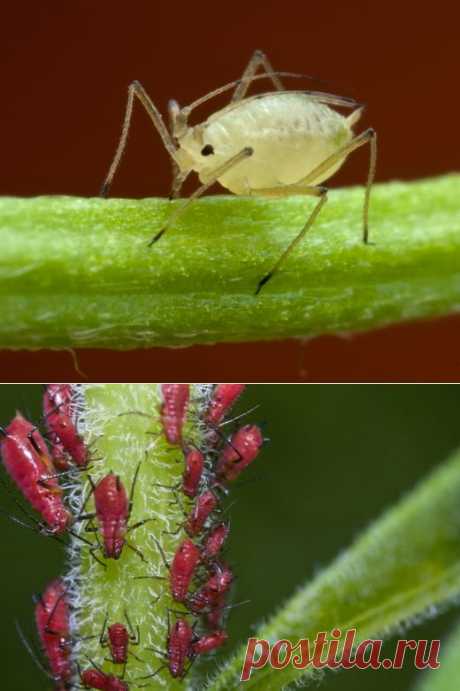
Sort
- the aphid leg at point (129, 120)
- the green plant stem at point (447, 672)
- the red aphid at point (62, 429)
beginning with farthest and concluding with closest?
the aphid leg at point (129, 120) < the red aphid at point (62, 429) < the green plant stem at point (447, 672)

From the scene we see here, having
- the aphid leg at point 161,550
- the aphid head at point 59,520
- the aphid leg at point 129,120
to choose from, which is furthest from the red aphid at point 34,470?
the aphid leg at point 129,120

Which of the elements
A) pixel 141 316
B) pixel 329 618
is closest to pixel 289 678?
pixel 329 618

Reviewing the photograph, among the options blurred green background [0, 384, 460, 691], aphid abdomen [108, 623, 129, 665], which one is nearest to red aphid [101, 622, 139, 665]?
aphid abdomen [108, 623, 129, 665]

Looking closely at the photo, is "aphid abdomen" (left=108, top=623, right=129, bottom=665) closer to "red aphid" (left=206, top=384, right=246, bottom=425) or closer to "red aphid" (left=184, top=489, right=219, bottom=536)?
"red aphid" (left=184, top=489, right=219, bottom=536)

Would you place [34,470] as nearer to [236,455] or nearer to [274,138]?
[236,455]

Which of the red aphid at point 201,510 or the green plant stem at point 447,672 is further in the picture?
the red aphid at point 201,510

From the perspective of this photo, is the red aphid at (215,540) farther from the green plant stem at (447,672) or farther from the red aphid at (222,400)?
the green plant stem at (447,672)

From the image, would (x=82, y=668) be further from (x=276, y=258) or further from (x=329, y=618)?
(x=276, y=258)
